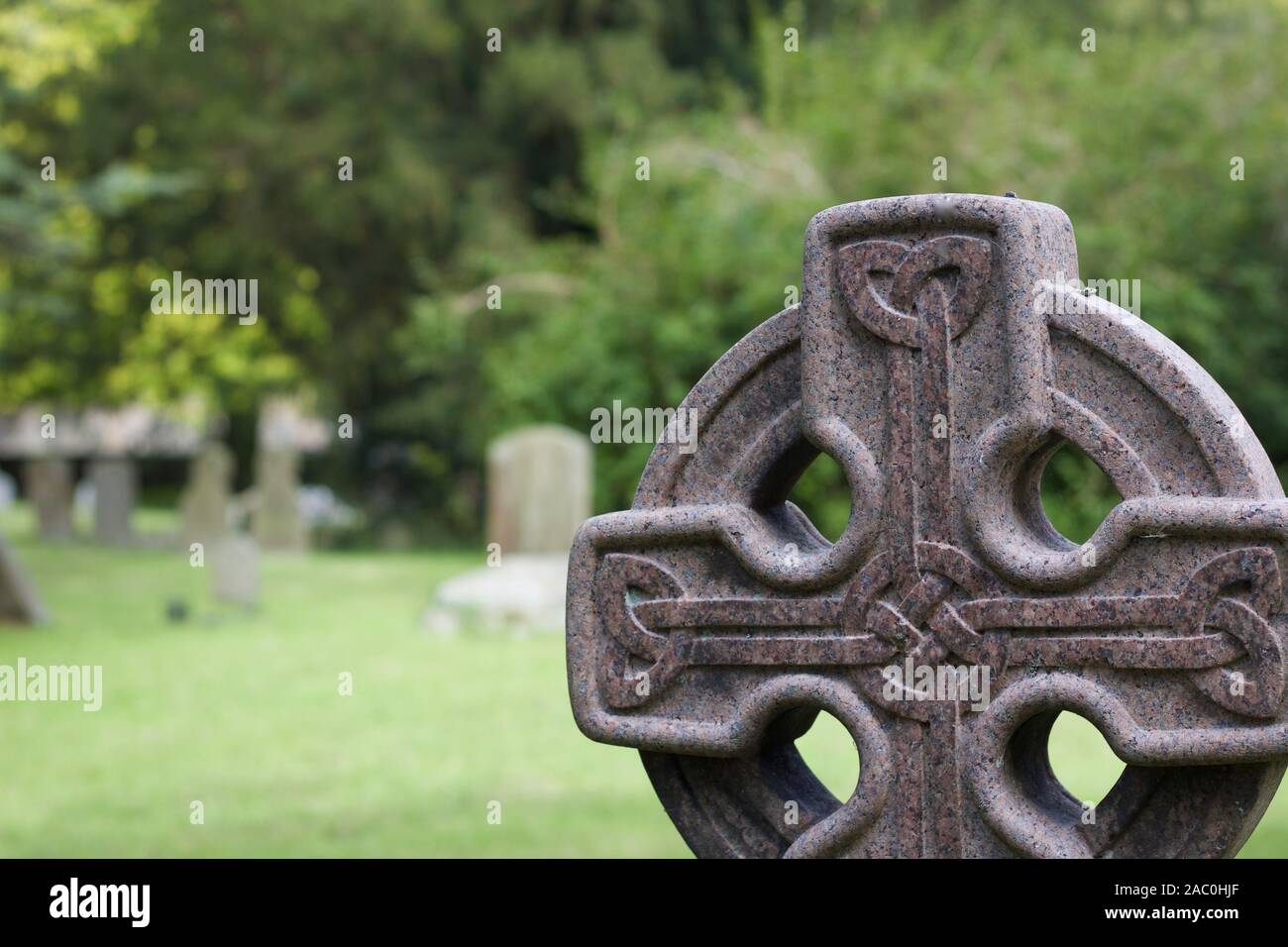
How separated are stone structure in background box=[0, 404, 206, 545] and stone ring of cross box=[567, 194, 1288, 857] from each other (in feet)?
27.2

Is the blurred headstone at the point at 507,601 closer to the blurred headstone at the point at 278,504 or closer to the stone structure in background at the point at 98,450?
the stone structure in background at the point at 98,450

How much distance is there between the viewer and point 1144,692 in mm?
2965

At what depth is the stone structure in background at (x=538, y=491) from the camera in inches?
484

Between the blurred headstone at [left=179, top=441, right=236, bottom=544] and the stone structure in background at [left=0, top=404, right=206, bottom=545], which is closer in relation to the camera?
the blurred headstone at [left=179, top=441, right=236, bottom=544]

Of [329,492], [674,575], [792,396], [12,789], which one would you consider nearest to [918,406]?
[792,396]

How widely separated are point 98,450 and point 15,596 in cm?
1845

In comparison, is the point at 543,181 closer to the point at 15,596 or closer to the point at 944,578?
the point at 15,596

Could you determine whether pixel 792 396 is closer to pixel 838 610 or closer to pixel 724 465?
pixel 724 465

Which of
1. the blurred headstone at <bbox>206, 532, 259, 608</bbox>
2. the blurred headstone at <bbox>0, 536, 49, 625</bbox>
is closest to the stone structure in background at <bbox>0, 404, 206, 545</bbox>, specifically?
the blurred headstone at <bbox>0, 536, 49, 625</bbox>

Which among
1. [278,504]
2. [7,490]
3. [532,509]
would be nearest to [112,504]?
[278,504]

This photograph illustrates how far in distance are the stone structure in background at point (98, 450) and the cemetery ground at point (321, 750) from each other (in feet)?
7.67

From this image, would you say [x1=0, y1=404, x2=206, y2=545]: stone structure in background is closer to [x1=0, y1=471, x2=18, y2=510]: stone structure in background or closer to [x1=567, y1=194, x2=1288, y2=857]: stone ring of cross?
[x1=0, y1=471, x2=18, y2=510]: stone structure in background

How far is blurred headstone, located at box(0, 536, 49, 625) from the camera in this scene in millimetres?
11742

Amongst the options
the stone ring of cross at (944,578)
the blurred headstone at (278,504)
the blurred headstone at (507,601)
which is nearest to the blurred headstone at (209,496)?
the blurred headstone at (278,504)
